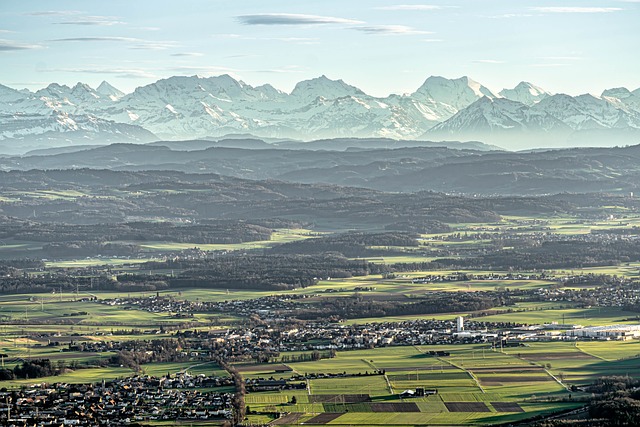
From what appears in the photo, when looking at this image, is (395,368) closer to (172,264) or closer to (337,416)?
(337,416)

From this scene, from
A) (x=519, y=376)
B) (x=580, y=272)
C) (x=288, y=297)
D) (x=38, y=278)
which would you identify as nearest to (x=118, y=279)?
(x=38, y=278)

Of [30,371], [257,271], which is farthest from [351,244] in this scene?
[30,371]

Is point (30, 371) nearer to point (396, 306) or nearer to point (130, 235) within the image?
point (396, 306)

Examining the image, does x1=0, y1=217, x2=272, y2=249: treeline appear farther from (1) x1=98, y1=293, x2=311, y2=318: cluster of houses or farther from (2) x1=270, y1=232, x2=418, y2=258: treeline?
(1) x1=98, y1=293, x2=311, y2=318: cluster of houses

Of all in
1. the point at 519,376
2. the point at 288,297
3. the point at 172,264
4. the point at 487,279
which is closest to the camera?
the point at 519,376

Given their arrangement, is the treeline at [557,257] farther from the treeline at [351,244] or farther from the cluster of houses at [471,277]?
the treeline at [351,244]

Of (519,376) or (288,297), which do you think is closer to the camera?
(519,376)

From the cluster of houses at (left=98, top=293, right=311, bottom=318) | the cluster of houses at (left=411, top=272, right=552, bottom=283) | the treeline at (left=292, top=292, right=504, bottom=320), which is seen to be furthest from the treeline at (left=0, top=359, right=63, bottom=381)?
the cluster of houses at (left=411, top=272, right=552, bottom=283)
